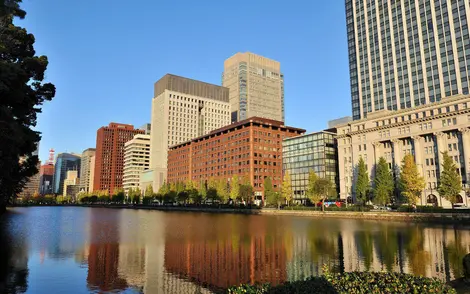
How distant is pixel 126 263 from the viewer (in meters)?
27.4

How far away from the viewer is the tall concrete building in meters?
123

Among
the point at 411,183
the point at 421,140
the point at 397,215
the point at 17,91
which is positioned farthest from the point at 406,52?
the point at 17,91

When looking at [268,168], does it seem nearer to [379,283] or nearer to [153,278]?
[153,278]

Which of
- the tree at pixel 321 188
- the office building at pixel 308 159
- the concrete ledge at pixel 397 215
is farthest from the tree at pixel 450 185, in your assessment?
the office building at pixel 308 159

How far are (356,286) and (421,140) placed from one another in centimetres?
10540

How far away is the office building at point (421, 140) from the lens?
92312 mm

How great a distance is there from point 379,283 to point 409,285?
978 millimetres

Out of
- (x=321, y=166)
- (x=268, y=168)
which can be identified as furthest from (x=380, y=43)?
(x=268, y=168)

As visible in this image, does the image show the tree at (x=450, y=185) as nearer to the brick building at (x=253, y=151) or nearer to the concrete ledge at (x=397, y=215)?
the concrete ledge at (x=397, y=215)

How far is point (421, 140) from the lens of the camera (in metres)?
102

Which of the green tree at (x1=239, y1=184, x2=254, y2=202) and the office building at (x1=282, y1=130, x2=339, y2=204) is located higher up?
the office building at (x1=282, y1=130, x2=339, y2=204)

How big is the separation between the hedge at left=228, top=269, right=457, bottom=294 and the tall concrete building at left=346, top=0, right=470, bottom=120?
133073 millimetres

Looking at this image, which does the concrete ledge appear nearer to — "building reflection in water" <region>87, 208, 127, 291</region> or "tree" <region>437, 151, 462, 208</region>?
"tree" <region>437, 151, 462, 208</region>

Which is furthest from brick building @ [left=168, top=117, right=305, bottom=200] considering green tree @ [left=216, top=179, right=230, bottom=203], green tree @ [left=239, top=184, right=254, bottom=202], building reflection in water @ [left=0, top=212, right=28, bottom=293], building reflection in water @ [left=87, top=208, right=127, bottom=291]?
building reflection in water @ [left=0, top=212, right=28, bottom=293]
